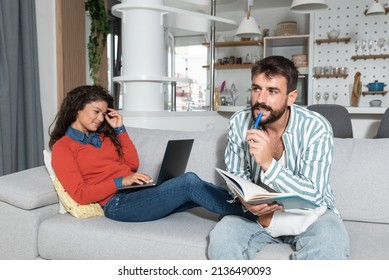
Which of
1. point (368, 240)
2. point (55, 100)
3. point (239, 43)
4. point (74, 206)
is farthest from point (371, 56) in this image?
point (74, 206)

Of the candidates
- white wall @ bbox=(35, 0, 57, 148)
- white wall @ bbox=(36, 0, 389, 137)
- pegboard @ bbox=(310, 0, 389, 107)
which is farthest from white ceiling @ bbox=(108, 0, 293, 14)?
white wall @ bbox=(35, 0, 57, 148)

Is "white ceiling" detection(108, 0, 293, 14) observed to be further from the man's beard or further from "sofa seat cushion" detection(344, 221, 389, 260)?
"sofa seat cushion" detection(344, 221, 389, 260)

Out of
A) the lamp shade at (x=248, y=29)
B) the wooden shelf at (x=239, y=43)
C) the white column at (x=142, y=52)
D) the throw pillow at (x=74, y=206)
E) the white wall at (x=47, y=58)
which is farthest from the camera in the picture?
the wooden shelf at (x=239, y=43)

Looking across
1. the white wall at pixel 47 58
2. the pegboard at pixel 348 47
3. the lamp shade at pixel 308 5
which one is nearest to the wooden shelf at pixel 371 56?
the pegboard at pixel 348 47

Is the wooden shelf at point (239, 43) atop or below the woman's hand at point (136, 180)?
atop

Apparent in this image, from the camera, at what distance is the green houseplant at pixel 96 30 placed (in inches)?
172

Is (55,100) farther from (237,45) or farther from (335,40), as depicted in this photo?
(335,40)

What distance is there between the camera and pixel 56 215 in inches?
71.9

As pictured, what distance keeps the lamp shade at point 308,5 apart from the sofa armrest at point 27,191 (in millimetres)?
2597

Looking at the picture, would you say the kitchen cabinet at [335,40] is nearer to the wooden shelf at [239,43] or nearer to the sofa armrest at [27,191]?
the wooden shelf at [239,43]

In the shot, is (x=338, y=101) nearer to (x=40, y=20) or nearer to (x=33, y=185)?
(x=40, y=20)

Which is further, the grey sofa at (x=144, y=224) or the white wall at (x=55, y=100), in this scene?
the white wall at (x=55, y=100)

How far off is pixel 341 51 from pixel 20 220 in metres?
4.88
